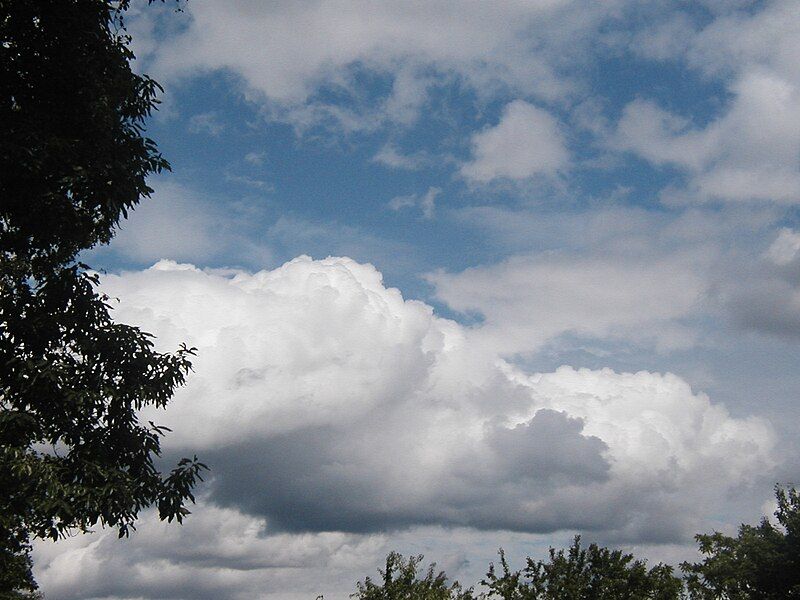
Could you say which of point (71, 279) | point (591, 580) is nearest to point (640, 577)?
point (591, 580)

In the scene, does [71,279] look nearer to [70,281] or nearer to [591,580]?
[70,281]

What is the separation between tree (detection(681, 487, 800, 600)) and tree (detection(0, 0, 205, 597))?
49.4 m

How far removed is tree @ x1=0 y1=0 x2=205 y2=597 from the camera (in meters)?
15.5

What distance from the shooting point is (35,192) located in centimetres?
1623

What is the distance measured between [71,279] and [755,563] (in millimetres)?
56408

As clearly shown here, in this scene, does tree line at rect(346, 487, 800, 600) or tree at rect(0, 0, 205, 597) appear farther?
tree line at rect(346, 487, 800, 600)

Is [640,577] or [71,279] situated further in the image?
[640,577]

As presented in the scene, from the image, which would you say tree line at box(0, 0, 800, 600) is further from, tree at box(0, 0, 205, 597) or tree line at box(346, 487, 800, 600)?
tree line at box(346, 487, 800, 600)

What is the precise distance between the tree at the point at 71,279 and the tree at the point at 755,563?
4941 centimetres

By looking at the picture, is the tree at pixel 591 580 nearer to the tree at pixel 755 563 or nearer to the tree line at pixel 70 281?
the tree at pixel 755 563

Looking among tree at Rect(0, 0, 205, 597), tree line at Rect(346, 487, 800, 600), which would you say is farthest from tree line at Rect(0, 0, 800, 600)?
tree line at Rect(346, 487, 800, 600)

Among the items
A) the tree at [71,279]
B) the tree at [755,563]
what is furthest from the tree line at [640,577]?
the tree at [71,279]

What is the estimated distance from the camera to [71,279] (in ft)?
55.3

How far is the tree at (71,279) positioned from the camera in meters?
15.5
